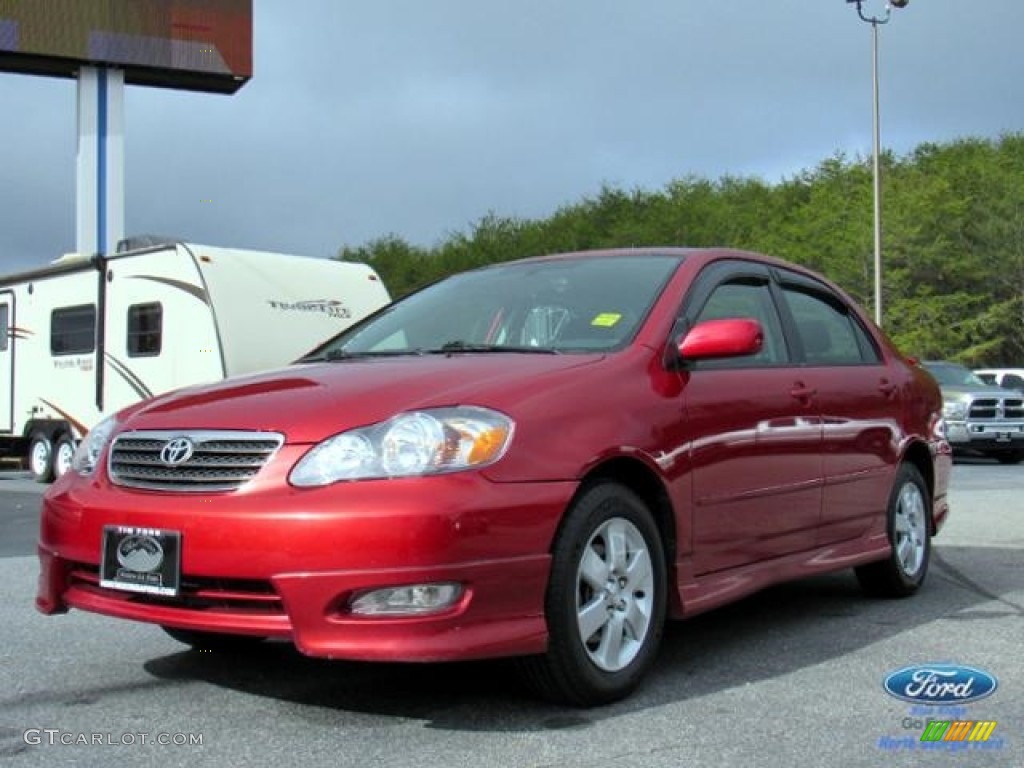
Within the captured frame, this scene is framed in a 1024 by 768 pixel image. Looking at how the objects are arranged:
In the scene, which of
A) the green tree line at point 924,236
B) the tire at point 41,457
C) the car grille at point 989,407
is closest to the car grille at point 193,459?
the tire at point 41,457

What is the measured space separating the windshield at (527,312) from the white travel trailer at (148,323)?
847cm

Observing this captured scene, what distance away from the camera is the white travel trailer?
13.5 m

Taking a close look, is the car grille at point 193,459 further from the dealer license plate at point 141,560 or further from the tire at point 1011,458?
the tire at point 1011,458

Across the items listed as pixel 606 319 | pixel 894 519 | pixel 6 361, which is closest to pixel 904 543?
pixel 894 519

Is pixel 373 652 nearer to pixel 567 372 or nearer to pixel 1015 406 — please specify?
pixel 567 372

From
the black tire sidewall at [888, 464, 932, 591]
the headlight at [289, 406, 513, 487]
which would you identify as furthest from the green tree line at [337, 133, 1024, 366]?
the headlight at [289, 406, 513, 487]

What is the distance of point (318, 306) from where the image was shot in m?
14.4

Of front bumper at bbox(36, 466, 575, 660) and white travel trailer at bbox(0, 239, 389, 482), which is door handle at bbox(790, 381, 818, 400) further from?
white travel trailer at bbox(0, 239, 389, 482)

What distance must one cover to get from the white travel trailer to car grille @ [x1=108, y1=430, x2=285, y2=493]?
31.2 ft

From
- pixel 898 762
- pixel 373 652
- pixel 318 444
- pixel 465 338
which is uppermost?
pixel 465 338

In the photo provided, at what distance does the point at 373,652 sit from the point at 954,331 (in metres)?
39.8

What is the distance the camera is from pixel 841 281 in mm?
39656

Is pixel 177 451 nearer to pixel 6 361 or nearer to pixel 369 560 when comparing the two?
pixel 369 560

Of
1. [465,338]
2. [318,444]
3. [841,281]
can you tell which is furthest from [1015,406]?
[841,281]
